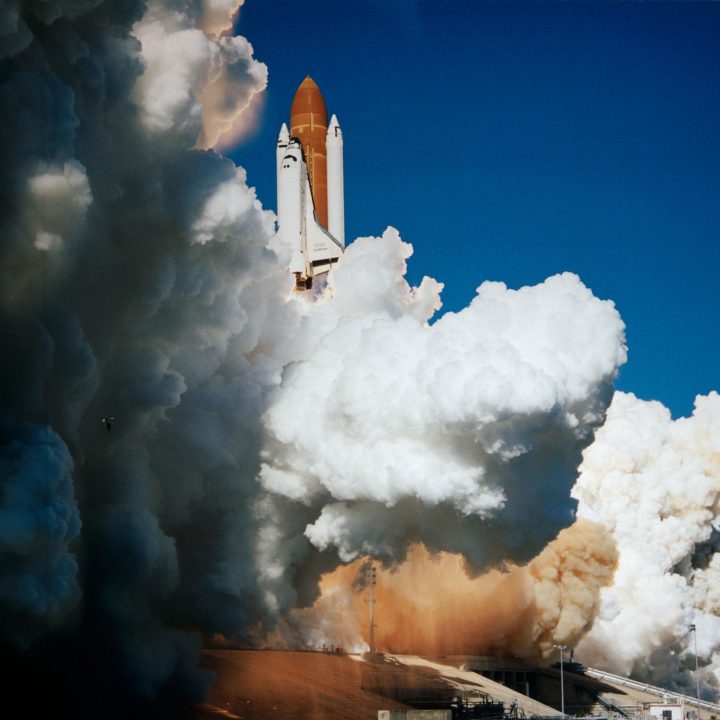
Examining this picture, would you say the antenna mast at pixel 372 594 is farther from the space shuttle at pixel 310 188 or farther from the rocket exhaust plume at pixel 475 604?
the space shuttle at pixel 310 188

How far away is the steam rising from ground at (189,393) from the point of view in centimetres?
2923

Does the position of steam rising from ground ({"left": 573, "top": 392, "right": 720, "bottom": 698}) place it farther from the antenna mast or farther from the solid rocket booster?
the solid rocket booster

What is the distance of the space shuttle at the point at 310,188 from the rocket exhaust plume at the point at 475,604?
39.6ft

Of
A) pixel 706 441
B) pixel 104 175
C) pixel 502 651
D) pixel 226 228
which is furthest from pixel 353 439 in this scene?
pixel 706 441

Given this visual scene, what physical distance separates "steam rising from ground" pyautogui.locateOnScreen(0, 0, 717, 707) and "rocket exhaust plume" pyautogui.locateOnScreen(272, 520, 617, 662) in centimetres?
604

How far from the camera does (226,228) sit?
36.3 m

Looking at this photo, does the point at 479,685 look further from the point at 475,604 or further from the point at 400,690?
the point at 400,690

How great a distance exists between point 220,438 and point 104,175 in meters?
9.28

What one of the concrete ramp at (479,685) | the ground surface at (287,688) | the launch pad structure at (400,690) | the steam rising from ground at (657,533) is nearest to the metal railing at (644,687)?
the launch pad structure at (400,690)

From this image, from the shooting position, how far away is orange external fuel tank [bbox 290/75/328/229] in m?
56.7

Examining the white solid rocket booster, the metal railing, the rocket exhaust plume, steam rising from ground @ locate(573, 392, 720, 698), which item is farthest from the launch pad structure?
the white solid rocket booster

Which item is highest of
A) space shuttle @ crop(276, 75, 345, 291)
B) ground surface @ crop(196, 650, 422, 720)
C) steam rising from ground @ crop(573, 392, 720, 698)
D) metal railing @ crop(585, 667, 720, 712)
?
space shuttle @ crop(276, 75, 345, 291)

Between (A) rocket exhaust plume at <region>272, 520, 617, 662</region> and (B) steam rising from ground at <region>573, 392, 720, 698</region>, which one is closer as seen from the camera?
(A) rocket exhaust plume at <region>272, 520, 617, 662</region>

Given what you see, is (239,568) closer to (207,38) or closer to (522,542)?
(522,542)
